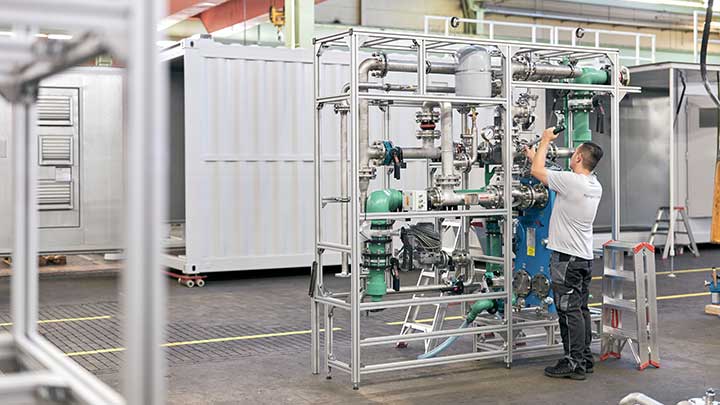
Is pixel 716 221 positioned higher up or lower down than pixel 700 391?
higher up

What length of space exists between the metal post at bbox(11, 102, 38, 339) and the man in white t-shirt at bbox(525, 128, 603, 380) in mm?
5225

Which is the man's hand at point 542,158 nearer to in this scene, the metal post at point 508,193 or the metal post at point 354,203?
the metal post at point 508,193

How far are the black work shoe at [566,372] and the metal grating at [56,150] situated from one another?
28.7ft

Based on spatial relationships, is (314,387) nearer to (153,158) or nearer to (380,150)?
(380,150)

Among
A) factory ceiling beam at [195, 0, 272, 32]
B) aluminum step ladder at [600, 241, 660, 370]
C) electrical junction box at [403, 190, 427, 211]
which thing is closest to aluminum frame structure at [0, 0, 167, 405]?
electrical junction box at [403, 190, 427, 211]

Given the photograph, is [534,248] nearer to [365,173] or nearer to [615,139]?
[615,139]

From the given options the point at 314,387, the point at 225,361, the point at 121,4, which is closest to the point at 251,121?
the point at 225,361

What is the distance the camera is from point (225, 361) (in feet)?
27.1

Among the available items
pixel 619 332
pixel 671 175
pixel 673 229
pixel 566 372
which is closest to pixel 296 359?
pixel 566 372

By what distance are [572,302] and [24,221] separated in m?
5.44

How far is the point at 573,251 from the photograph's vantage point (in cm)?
762

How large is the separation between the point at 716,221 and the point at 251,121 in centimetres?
761

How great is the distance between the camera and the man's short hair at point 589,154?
7.69 meters

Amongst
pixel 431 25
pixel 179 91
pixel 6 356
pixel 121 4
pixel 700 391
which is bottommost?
pixel 700 391
